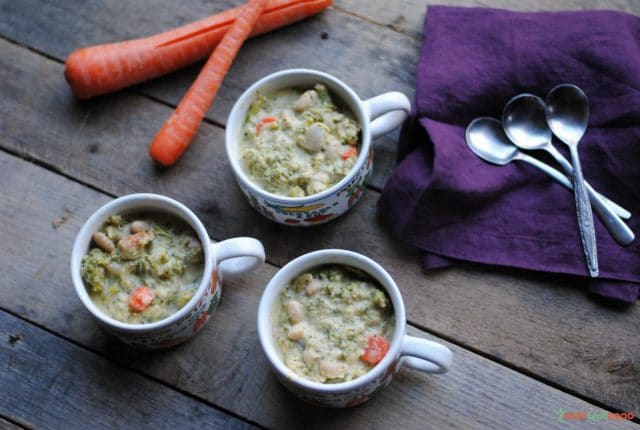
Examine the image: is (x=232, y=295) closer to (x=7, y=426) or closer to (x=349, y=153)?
(x=349, y=153)

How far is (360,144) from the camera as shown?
1.84 m

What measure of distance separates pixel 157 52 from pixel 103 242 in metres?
0.62

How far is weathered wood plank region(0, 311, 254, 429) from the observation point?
1740mm

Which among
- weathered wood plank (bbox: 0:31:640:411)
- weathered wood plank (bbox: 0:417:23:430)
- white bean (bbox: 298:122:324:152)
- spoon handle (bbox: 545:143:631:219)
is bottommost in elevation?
weathered wood plank (bbox: 0:417:23:430)

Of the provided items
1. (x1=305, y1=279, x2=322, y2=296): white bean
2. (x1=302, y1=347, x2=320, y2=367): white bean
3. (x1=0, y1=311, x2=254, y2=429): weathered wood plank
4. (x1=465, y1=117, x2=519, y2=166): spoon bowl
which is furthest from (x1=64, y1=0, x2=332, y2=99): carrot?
(x1=302, y1=347, x2=320, y2=367): white bean

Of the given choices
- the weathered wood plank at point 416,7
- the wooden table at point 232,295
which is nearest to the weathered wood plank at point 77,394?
the wooden table at point 232,295

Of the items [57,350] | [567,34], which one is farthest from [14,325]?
[567,34]

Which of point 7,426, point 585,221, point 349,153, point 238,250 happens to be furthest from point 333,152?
point 7,426

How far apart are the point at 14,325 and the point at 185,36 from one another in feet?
2.98

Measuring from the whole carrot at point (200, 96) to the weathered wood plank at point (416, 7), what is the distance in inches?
12.0

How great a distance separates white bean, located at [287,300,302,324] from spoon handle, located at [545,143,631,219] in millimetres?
800

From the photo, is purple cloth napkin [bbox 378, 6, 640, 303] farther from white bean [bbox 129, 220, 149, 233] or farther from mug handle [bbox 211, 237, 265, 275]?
white bean [bbox 129, 220, 149, 233]

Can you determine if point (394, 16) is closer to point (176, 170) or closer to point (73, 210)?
point (176, 170)

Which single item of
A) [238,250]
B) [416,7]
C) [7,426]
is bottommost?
[7,426]
